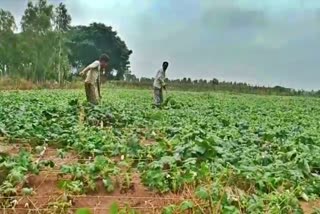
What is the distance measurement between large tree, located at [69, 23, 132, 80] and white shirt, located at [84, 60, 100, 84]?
166 feet

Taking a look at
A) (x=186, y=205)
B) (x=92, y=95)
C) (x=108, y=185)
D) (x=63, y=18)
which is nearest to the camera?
(x=186, y=205)

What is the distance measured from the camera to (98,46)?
64188mm

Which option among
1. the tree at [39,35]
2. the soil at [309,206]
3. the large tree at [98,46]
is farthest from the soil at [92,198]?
the large tree at [98,46]

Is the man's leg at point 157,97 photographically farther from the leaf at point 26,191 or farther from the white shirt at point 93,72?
the leaf at point 26,191

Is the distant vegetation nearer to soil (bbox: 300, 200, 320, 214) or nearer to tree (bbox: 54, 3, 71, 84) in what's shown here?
tree (bbox: 54, 3, 71, 84)

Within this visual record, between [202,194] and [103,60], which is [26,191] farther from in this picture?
[103,60]

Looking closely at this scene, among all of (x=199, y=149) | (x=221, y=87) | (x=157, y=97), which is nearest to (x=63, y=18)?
(x=221, y=87)

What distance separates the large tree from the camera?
206ft

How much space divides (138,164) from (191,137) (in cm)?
161

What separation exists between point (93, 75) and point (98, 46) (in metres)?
52.4

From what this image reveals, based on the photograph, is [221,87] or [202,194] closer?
[202,194]

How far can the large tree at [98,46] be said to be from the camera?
62750 mm

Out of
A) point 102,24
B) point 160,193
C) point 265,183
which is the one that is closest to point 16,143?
point 160,193

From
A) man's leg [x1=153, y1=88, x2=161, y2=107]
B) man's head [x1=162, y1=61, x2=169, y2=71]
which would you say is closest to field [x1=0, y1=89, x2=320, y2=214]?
man's head [x1=162, y1=61, x2=169, y2=71]
